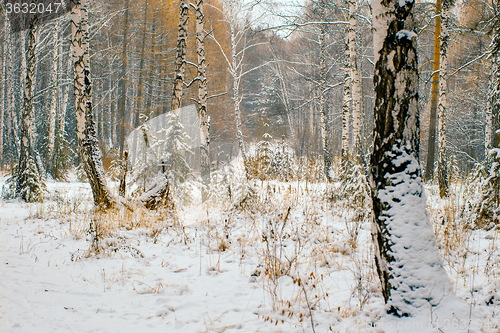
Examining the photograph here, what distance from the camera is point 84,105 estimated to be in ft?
18.4

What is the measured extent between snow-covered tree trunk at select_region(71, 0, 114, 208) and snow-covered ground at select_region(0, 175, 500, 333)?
140cm

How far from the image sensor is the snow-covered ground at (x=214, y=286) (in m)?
2.00

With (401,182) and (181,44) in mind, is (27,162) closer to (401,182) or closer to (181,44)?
(181,44)

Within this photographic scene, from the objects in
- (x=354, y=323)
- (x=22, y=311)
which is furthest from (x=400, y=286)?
(x=22, y=311)

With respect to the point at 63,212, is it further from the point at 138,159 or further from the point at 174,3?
the point at 174,3

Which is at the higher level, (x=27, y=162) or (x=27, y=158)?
(x=27, y=158)

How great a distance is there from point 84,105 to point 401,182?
237 inches

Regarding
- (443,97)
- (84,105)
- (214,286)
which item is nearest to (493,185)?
(214,286)

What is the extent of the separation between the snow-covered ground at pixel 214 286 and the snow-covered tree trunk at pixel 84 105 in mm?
1399

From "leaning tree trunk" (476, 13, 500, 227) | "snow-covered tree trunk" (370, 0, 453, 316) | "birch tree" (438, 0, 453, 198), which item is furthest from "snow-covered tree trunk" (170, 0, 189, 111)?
"birch tree" (438, 0, 453, 198)

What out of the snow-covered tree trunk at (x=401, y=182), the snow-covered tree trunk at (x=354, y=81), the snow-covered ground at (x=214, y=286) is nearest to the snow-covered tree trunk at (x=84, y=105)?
the snow-covered ground at (x=214, y=286)

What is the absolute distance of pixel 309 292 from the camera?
2482mm

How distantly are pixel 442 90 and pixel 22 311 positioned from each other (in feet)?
32.5

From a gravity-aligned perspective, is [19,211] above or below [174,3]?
below
